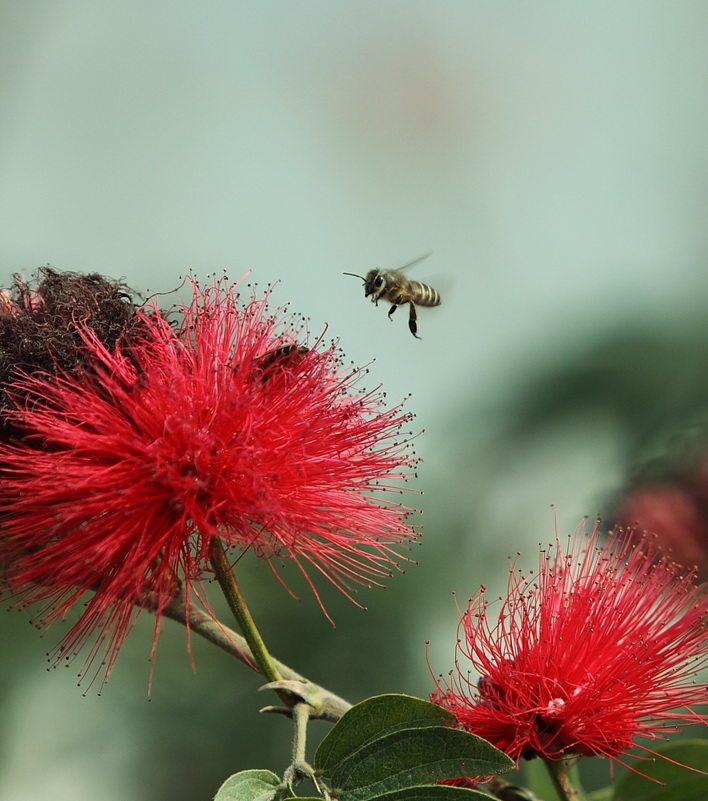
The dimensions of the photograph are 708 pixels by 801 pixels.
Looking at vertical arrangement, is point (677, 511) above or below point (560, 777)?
above

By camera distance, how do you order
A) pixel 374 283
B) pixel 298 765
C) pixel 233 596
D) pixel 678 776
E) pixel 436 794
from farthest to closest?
1. pixel 374 283
2. pixel 678 776
3. pixel 233 596
4. pixel 298 765
5. pixel 436 794

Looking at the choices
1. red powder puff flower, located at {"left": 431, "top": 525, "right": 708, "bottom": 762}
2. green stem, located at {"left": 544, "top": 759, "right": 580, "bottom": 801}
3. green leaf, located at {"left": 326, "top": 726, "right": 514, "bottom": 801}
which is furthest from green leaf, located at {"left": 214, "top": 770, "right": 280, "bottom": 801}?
green stem, located at {"left": 544, "top": 759, "right": 580, "bottom": 801}

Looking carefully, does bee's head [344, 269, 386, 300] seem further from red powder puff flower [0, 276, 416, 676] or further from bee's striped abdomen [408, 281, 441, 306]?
red powder puff flower [0, 276, 416, 676]

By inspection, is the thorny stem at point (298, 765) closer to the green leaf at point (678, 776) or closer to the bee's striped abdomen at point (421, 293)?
the green leaf at point (678, 776)

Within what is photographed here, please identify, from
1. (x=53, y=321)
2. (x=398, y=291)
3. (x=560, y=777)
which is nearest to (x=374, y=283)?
(x=398, y=291)

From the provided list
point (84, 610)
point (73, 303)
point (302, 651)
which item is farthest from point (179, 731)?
point (73, 303)

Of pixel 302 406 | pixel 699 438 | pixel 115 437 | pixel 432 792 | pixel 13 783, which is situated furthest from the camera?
pixel 13 783

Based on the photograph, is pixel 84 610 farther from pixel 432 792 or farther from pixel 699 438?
pixel 699 438

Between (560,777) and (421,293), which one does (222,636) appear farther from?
(421,293)
